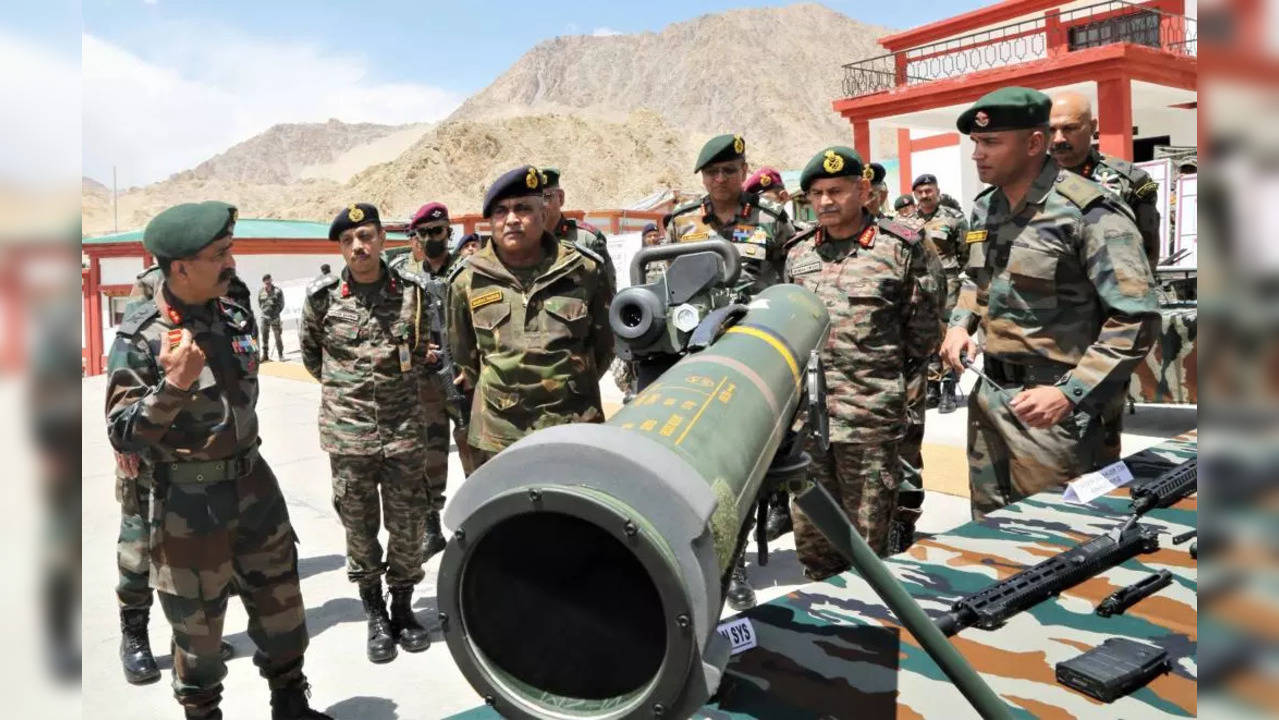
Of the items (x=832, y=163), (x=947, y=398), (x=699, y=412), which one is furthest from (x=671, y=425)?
(x=947, y=398)

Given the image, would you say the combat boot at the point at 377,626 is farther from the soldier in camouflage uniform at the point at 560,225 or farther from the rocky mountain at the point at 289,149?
the rocky mountain at the point at 289,149

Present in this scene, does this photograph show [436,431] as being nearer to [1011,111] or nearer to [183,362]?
[183,362]

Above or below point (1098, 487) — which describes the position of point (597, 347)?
above

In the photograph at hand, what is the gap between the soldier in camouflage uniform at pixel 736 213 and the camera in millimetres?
4896

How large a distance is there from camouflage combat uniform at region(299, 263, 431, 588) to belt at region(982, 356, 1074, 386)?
2529 mm

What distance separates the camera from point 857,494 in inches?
149

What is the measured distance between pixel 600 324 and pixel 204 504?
1.70 meters

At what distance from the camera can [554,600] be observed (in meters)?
1.15

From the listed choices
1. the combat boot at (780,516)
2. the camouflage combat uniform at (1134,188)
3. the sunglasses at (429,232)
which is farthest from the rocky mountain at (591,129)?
the combat boot at (780,516)

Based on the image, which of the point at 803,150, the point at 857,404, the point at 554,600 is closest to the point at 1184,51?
the point at 857,404

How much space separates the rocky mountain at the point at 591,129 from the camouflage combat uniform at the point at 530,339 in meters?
53.3

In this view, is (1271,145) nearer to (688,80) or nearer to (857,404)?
(857,404)

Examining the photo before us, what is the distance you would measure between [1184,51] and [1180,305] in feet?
43.3

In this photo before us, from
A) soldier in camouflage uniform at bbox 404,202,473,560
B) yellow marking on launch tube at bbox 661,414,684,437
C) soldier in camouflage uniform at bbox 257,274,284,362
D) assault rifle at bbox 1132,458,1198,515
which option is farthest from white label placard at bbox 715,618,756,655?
soldier in camouflage uniform at bbox 257,274,284,362
